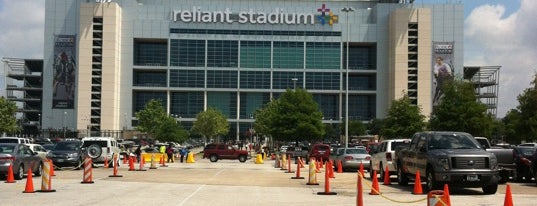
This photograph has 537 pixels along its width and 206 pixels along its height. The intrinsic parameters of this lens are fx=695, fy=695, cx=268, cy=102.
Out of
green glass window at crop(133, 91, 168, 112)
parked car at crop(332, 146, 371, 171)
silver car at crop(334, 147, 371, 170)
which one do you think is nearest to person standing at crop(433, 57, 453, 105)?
green glass window at crop(133, 91, 168, 112)

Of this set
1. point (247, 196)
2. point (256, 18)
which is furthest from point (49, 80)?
point (247, 196)

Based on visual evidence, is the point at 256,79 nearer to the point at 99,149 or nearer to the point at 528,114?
the point at 528,114

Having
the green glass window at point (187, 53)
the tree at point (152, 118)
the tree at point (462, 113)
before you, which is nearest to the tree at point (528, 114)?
the tree at point (462, 113)

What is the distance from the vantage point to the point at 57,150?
36.8 metres

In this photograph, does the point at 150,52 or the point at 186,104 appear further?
the point at 150,52

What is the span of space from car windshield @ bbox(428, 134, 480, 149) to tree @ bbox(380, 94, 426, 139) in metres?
44.0

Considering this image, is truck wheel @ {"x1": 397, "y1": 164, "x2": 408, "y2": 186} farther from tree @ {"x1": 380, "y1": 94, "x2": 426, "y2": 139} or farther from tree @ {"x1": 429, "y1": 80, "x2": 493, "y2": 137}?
tree @ {"x1": 380, "y1": 94, "x2": 426, "y2": 139}

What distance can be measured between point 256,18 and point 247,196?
11262 centimetres

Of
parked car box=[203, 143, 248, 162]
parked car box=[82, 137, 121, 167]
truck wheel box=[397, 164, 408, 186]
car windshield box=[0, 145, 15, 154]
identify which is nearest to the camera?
truck wheel box=[397, 164, 408, 186]

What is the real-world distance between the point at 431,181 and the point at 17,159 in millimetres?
15533

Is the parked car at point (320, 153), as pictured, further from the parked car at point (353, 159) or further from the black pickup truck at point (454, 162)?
the black pickup truck at point (454, 162)

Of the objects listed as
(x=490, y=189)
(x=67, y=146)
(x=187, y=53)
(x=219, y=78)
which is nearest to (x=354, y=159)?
(x=67, y=146)

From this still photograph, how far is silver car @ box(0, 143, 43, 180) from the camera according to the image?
26031 millimetres

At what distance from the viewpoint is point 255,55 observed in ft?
425
